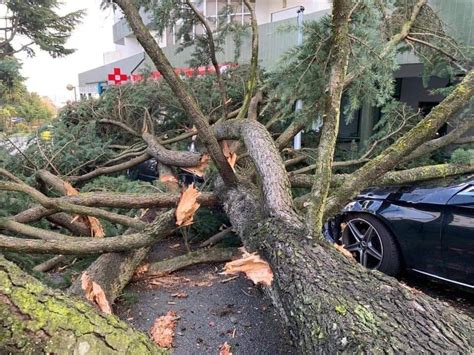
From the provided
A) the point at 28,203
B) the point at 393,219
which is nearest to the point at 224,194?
the point at 393,219

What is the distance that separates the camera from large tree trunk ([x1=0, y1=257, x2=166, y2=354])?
3.16 feet

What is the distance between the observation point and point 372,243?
356 cm

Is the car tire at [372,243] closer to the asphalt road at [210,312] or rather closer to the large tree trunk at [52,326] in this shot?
the asphalt road at [210,312]

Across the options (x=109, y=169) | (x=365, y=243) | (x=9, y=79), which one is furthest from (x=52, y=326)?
(x=9, y=79)

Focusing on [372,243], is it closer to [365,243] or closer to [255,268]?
[365,243]

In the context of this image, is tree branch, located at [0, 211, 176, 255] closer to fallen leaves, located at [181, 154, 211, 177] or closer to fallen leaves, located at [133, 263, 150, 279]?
fallen leaves, located at [133, 263, 150, 279]

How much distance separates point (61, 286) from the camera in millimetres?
3279

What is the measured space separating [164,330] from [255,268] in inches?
40.3

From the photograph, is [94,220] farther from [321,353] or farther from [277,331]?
[321,353]

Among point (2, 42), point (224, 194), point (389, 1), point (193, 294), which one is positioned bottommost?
point (193, 294)

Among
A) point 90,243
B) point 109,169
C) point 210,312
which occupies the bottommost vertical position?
point 210,312

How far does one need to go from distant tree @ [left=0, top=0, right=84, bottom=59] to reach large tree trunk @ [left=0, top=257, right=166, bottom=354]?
75.3 feet

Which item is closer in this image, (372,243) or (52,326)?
(52,326)

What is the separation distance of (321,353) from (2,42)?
1023 inches
